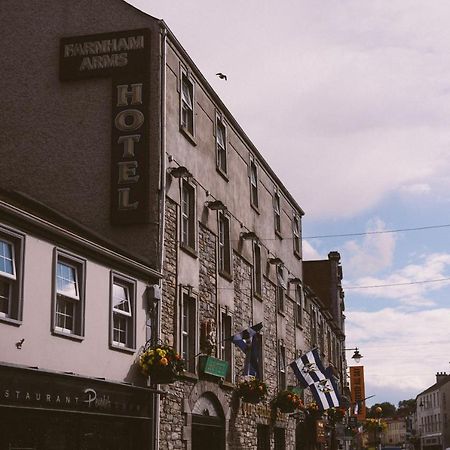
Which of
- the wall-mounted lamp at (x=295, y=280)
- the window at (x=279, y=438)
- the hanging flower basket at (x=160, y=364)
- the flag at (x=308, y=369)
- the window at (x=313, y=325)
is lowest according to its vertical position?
the window at (x=279, y=438)

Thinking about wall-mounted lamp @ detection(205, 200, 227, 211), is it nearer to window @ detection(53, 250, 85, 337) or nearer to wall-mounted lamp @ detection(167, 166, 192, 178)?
wall-mounted lamp @ detection(167, 166, 192, 178)

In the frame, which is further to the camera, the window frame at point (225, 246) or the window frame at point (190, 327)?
the window frame at point (225, 246)

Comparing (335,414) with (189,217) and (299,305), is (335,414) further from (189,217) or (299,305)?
(189,217)

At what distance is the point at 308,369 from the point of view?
2931 cm

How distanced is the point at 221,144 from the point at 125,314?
975 centimetres

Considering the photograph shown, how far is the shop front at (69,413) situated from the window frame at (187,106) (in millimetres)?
7581

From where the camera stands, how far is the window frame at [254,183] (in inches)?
1189

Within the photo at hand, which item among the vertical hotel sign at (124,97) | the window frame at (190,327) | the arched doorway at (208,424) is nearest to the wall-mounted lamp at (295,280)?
the arched doorway at (208,424)

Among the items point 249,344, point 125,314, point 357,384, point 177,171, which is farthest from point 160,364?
point 357,384

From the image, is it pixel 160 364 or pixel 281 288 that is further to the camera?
pixel 281 288

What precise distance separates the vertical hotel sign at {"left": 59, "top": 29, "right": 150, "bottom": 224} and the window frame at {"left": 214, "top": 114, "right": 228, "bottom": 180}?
491 centimetres

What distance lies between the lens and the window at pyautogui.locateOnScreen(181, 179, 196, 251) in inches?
897

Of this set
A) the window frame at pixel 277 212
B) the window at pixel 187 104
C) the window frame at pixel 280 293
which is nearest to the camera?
the window at pixel 187 104

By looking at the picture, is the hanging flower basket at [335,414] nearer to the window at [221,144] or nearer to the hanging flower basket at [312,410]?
the hanging flower basket at [312,410]
